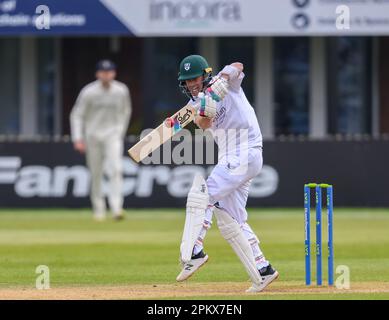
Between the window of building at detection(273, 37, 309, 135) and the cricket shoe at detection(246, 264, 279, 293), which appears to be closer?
the cricket shoe at detection(246, 264, 279, 293)

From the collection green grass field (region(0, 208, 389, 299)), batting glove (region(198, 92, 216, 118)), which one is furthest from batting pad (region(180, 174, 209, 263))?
batting glove (region(198, 92, 216, 118))

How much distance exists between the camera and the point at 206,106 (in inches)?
383

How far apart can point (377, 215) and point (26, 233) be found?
5693mm

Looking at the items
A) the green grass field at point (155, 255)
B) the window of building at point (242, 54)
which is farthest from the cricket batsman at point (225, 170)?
the window of building at point (242, 54)

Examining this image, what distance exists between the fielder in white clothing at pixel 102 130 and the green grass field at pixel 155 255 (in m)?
0.46

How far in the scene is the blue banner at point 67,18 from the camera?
20859 millimetres

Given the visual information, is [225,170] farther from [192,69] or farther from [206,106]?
[192,69]

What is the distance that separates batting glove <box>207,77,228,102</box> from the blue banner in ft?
37.3

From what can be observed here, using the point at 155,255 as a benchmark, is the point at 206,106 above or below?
above

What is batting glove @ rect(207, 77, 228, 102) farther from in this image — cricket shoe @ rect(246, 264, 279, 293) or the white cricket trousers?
the white cricket trousers

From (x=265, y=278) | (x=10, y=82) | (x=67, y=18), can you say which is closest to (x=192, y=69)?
(x=265, y=278)

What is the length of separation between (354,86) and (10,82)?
23.5ft

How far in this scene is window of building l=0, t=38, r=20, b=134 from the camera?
25406 millimetres
